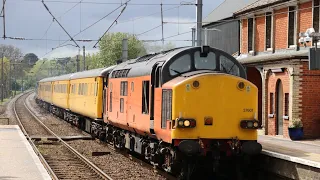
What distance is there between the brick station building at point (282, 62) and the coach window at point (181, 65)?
30.0ft

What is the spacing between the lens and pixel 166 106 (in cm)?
1395

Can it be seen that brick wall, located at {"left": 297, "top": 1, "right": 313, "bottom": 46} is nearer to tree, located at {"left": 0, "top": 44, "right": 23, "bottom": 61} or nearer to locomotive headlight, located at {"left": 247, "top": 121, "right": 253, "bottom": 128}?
locomotive headlight, located at {"left": 247, "top": 121, "right": 253, "bottom": 128}

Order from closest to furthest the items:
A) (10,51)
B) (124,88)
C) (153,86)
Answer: (153,86) < (124,88) < (10,51)

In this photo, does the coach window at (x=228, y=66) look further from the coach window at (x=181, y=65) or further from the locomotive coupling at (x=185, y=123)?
the locomotive coupling at (x=185, y=123)

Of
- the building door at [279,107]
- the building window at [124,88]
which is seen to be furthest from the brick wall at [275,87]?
the building window at [124,88]

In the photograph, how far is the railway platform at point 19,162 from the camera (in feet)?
48.3

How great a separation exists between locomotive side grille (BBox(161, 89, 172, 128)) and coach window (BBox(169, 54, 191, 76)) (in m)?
0.61

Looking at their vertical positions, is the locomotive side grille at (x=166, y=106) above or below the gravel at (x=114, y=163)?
above

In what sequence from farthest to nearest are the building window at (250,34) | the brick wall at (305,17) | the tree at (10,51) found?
the tree at (10,51) < the building window at (250,34) < the brick wall at (305,17)

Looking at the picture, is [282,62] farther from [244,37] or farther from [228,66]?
[228,66]

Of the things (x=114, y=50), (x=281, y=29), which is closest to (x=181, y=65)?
(x=281, y=29)

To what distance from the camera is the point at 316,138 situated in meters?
23.1

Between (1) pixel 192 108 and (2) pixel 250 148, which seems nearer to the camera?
(1) pixel 192 108

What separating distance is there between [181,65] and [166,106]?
121cm
